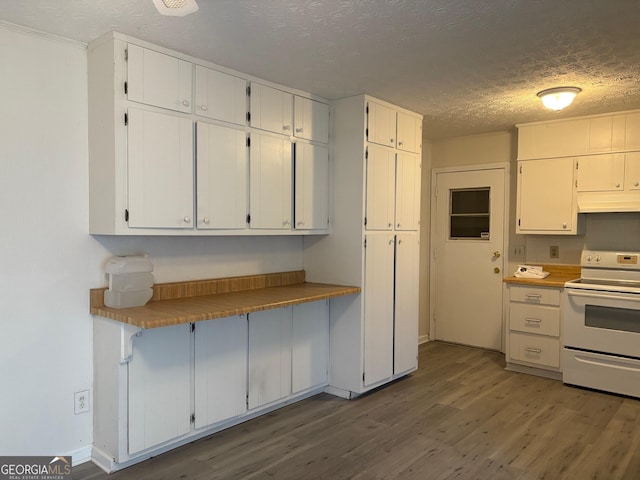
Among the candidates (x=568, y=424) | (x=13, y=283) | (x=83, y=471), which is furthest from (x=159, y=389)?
(x=568, y=424)

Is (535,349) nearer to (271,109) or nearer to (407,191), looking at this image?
(407,191)

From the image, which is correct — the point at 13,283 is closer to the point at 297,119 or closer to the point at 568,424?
the point at 297,119

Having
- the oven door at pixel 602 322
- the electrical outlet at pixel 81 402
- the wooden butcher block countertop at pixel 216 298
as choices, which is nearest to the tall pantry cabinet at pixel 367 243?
the wooden butcher block countertop at pixel 216 298

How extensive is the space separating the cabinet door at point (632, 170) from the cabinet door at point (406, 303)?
186 centimetres

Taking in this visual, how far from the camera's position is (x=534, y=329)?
14.2ft

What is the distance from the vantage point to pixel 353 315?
12.1 feet

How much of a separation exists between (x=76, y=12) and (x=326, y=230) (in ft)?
7.28

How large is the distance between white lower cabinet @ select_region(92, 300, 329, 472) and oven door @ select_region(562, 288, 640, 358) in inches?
85.5

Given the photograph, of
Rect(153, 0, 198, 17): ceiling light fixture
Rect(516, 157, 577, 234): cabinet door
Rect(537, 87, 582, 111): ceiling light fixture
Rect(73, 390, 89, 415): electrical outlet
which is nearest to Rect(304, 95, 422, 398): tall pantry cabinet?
Rect(537, 87, 582, 111): ceiling light fixture

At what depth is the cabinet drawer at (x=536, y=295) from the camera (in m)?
4.23

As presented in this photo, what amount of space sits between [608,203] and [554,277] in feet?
2.80

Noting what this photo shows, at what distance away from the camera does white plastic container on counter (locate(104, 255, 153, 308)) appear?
2.68 metres

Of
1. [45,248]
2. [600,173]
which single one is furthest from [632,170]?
[45,248]

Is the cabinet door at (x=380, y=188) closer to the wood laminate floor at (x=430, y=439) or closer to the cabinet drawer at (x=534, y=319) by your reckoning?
the wood laminate floor at (x=430, y=439)
